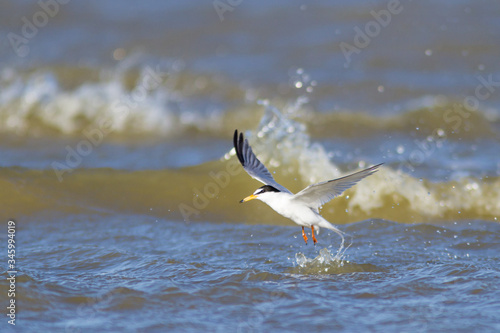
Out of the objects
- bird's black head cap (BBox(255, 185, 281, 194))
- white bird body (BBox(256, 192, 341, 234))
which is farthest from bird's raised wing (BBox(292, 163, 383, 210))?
bird's black head cap (BBox(255, 185, 281, 194))

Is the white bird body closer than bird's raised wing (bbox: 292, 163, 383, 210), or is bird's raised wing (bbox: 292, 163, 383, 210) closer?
bird's raised wing (bbox: 292, 163, 383, 210)

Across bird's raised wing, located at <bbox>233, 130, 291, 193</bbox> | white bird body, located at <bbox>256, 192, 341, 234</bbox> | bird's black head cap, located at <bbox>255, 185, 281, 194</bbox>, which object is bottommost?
white bird body, located at <bbox>256, 192, 341, 234</bbox>

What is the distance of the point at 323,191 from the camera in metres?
4.94

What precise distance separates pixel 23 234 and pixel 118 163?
7.55 ft

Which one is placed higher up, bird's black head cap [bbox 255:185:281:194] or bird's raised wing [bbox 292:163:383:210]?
bird's black head cap [bbox 255:185:281:194]

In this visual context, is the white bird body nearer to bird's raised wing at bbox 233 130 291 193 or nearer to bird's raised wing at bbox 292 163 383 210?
bird's raised wing at bbox 292 163 383 210

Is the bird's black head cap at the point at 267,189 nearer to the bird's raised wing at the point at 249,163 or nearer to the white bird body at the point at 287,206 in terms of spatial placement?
the white bird body at the point at 287,206

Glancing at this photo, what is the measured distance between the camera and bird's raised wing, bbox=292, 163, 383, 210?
4.62m

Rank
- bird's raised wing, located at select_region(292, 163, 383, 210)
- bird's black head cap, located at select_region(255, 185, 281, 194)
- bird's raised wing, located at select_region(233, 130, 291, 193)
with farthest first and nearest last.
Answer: bird's raised wing, located at select_region(233, 130, 291, 193)
bird's black head cap, located at select_region(255, 185, 281, 194)
bird's raised wing, located at select_region(292, 163, 383, 210)

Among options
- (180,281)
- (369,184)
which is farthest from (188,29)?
(180,281)

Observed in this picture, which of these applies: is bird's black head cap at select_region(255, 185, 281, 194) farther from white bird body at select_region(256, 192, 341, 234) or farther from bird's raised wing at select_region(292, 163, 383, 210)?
bird's raised wing at select_region(292, 163, 383, 210)

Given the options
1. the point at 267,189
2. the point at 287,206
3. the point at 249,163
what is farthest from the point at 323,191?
the point at 249,163

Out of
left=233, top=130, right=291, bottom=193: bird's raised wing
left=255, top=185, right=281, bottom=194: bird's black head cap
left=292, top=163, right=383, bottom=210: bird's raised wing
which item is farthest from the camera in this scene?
left=233, top=130, right=291, bottom=193: bird's raised wing

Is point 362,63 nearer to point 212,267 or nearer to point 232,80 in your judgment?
point 232,80
